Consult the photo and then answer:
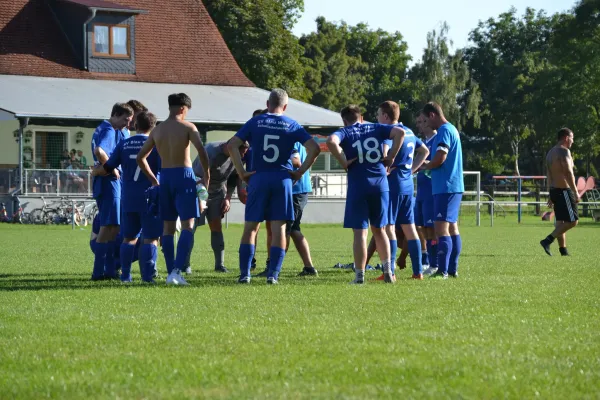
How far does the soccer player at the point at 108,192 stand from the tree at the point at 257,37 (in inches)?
1539

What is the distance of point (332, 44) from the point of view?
83.6m

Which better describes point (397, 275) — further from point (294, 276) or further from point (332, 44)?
point (332, 44)

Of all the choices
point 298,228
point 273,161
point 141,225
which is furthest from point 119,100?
point 273,161

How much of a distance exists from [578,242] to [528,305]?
14537mm

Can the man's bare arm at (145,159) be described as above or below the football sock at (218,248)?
above

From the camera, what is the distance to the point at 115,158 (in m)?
11.8

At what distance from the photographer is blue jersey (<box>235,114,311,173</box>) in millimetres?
10945

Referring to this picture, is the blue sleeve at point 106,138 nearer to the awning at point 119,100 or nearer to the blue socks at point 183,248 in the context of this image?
the blue socks at point 183,248

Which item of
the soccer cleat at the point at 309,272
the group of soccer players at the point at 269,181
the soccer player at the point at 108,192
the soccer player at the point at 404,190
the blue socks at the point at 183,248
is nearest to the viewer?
the group of soccer players at the point at 269,181

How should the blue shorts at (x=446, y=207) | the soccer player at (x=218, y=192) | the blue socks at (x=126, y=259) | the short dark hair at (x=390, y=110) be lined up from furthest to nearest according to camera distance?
the soccer player at (x=218, y=192)
the blue shorts at (x=446, y=207)
the blue socks at (x=126, y=259)
the short dark hair at (x=390, y=110)

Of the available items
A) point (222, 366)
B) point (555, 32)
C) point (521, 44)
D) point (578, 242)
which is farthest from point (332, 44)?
point (222, 366)

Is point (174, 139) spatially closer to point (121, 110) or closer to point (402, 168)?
point (121, 110)

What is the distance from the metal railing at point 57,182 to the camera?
3525 cm

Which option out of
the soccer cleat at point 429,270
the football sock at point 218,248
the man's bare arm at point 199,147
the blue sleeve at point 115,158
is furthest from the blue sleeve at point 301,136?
the football sock at point 218,248
